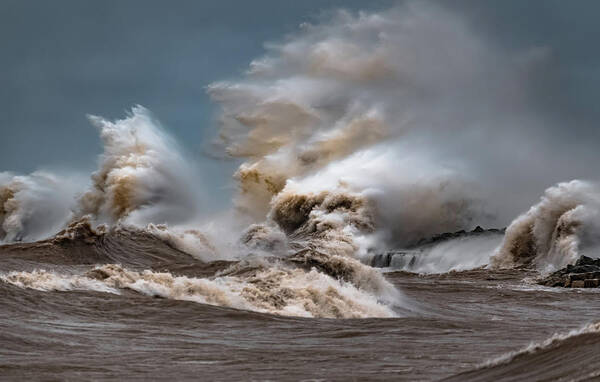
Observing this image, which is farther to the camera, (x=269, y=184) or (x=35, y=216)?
(x=35, y=216)

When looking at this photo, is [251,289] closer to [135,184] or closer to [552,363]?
[552,363]

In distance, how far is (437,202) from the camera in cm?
4391

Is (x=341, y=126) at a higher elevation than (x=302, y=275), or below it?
higher

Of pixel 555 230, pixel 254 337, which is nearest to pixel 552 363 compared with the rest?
pixel 254 337

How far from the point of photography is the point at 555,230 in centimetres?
3381

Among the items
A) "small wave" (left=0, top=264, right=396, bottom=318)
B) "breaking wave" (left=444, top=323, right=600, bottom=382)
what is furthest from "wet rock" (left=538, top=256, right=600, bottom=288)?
"breaking wave" (left=444, top=323, right=600, bottom=382)

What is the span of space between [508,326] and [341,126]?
1441 inches

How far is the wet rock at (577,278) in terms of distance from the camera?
2266 centimetres

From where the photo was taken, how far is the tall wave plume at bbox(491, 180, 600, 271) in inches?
1267

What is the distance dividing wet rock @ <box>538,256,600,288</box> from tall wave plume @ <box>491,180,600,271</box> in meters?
6.53

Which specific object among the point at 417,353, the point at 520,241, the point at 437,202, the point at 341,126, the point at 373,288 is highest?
the point at 341,126

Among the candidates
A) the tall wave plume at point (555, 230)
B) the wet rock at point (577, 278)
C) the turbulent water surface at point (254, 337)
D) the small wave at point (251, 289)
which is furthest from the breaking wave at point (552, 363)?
the tall wave plume at point (555, 230)

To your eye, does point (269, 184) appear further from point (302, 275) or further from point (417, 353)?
point (417, 353)

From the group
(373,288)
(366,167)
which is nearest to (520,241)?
(366,167)
